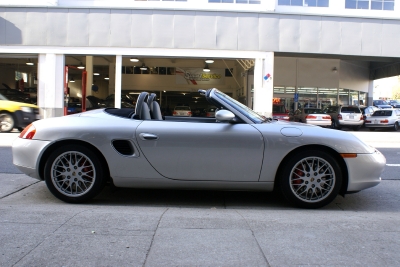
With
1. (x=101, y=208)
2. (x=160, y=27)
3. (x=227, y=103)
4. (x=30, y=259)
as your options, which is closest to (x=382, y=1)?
(x=160, y=27)

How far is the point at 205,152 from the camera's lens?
14.9 feet

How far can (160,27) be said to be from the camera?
790 inches

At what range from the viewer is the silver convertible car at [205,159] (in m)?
4.54

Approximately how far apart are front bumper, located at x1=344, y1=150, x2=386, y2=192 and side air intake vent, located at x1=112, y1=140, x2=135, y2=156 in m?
2.45

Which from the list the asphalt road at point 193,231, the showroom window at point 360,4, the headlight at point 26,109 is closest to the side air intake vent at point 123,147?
the asphalt road at point 193,231

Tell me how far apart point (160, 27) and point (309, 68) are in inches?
548

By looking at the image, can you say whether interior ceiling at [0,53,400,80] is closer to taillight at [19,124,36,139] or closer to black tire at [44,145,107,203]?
taillight at [19,124,36,139]

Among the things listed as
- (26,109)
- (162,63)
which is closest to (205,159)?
(26,109)

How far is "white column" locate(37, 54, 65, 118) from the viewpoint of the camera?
20188 millimetres

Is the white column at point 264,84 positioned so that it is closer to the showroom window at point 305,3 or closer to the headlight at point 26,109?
the showroom window at point 305,3

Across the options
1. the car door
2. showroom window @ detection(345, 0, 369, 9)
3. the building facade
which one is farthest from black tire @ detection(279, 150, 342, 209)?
showroom window @ detection(345, 0, 369, 9)

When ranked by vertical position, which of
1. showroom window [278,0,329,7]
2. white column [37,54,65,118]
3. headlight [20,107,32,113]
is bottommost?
headlight [20,107,32,113]

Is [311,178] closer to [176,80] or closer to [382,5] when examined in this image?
[382,5]

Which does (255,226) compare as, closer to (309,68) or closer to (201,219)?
(201,219)
